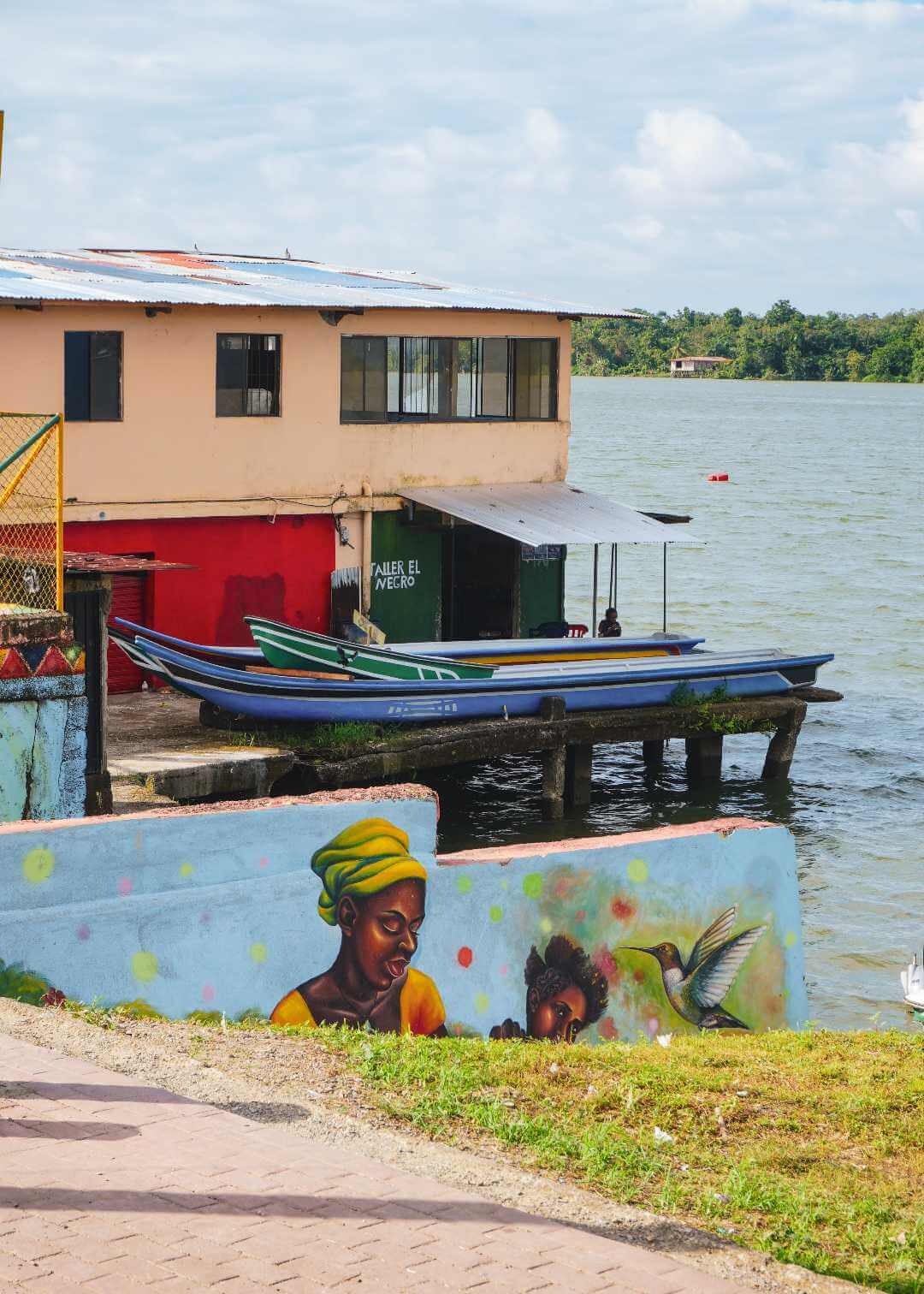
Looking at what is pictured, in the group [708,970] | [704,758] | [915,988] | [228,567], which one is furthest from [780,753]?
[708,970]

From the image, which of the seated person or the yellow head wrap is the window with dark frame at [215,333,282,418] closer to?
the seated person

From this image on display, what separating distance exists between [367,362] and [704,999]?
546 inches

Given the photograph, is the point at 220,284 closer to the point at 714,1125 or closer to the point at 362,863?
the point at 362,863

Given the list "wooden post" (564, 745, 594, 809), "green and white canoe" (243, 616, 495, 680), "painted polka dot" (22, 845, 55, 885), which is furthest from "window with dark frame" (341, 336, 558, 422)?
"painted polka dot" (22, 845, 55, 885)

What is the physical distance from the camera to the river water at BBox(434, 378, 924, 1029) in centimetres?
1967

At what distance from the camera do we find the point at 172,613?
22.2m

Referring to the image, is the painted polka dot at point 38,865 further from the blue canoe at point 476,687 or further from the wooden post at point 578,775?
the wooden post at point 578,775

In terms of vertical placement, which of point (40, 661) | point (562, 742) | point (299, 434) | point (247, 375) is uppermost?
point (247, 375)

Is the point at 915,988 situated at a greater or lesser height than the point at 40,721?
lesser

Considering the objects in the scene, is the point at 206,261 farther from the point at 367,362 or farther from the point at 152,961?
the point at 152,961

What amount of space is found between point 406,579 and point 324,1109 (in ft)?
57.5

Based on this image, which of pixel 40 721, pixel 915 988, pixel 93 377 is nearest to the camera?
pixel 40 721

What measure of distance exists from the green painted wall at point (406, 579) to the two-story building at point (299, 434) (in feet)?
0.10

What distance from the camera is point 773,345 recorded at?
16088cm
